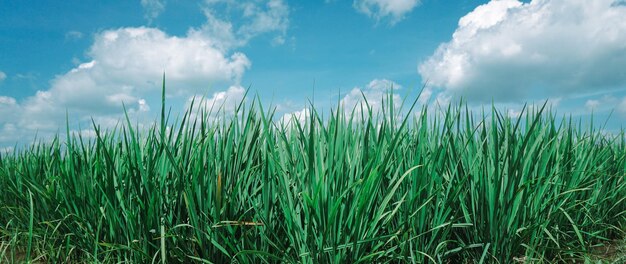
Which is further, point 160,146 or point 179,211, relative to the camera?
point 160,146

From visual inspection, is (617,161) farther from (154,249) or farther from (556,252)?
(154,249)

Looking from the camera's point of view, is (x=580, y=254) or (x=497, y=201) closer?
(x=497, y=201)

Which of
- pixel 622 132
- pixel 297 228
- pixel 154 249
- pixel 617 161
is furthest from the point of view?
pixel 622 132

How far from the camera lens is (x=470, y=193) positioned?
2.47 meters

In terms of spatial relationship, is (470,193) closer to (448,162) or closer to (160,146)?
(448,162)

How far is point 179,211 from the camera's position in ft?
7.55

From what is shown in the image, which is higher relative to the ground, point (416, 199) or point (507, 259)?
point (416, 199)

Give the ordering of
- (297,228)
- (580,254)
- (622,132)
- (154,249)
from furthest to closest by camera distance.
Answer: (622,132) → (580,254) → (154,249) → (297,228)

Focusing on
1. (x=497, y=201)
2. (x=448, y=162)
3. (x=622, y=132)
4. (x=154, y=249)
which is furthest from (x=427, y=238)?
(x=622, y=132)

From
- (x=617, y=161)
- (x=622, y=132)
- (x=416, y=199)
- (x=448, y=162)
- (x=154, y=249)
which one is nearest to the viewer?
(x=416, y=199)

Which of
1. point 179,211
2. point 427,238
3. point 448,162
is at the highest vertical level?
point 448,162

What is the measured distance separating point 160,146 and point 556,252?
86.1 inches

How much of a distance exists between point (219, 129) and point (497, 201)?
1.39m

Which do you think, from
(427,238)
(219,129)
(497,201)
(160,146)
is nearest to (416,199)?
(427,238)
